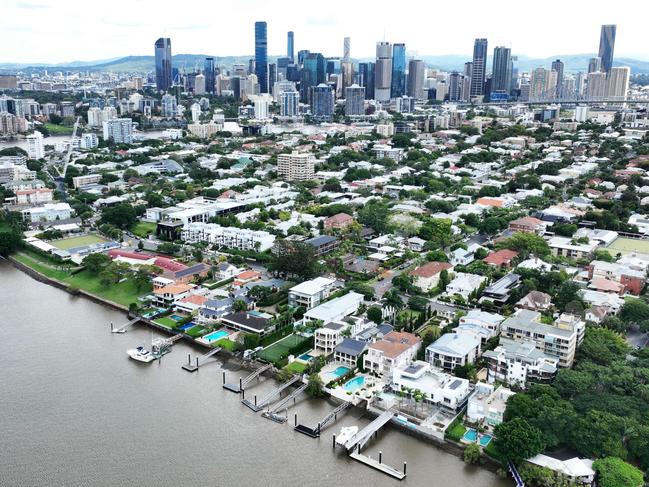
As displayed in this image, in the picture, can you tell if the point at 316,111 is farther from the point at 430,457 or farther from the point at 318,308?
the point at 430,457

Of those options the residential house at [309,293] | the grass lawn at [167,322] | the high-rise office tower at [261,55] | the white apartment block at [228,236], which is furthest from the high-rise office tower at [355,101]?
the grass lawn at [167,322]

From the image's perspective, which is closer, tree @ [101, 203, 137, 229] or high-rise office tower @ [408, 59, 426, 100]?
tree @ [101, 203, 137, 229]

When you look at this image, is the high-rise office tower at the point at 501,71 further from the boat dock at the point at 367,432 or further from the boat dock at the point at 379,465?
the boat dock at the point at 379,465

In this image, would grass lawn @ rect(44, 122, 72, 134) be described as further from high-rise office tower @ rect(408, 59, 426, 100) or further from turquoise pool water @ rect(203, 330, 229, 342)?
turquoise pool water @ rect(203, 330, 229, 342)

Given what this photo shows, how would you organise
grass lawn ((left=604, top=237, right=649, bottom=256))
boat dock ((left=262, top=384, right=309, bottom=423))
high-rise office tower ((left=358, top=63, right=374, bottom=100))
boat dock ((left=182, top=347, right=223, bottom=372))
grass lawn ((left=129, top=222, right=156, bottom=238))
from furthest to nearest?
1. high-rise office tower ((left=358, top=63, right=374, bottom=100))
2. grass lawn ((left=129, top=222, right=156, bottom=238))
3. grass lawn ((left=604, top=237, right=649, bottom=256))
4. boat dock ((left=182, top=347, right=223, bottom=372))
5. boat dock ((left=262, top=384, right=309, bottom=423))

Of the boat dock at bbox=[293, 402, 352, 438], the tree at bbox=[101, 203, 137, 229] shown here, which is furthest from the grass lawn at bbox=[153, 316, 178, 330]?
the tree at bbox=[101, 203, 137, 229]

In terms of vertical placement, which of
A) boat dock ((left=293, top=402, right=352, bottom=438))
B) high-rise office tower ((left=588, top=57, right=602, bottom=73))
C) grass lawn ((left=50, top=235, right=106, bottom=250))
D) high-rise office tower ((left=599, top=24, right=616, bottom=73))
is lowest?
boat dock ((left=293, top=402, right=352, bottom=438))

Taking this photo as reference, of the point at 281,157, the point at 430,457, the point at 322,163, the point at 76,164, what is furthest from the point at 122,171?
the point at 430,457

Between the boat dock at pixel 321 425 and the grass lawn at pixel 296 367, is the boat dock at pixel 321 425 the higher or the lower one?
the lower one
